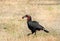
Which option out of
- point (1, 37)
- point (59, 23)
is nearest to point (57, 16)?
point (59, 23)

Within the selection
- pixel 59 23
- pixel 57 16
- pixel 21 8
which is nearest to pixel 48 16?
pixel 57 16

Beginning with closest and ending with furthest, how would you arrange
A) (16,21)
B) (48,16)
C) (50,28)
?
(50,28) < (16,21) < (48,16)

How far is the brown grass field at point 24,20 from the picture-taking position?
41.8ft

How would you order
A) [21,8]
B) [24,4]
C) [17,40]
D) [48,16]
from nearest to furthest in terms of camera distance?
[17,40] < [48,16] < [21,8] < [24,4]

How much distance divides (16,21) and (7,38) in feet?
13.1

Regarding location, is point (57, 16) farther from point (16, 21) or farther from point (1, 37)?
point (1, 37)

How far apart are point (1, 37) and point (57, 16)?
253 inches

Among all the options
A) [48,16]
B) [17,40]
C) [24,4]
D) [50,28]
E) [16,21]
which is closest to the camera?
[17,40]

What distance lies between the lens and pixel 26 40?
12055 mm

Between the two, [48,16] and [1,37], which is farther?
[48,16]

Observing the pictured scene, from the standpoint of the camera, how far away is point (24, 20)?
55.2ft

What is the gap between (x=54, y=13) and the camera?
19.6 metres

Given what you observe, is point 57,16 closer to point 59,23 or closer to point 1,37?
point 59,23

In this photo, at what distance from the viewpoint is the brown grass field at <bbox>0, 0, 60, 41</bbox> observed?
12.8 meters
